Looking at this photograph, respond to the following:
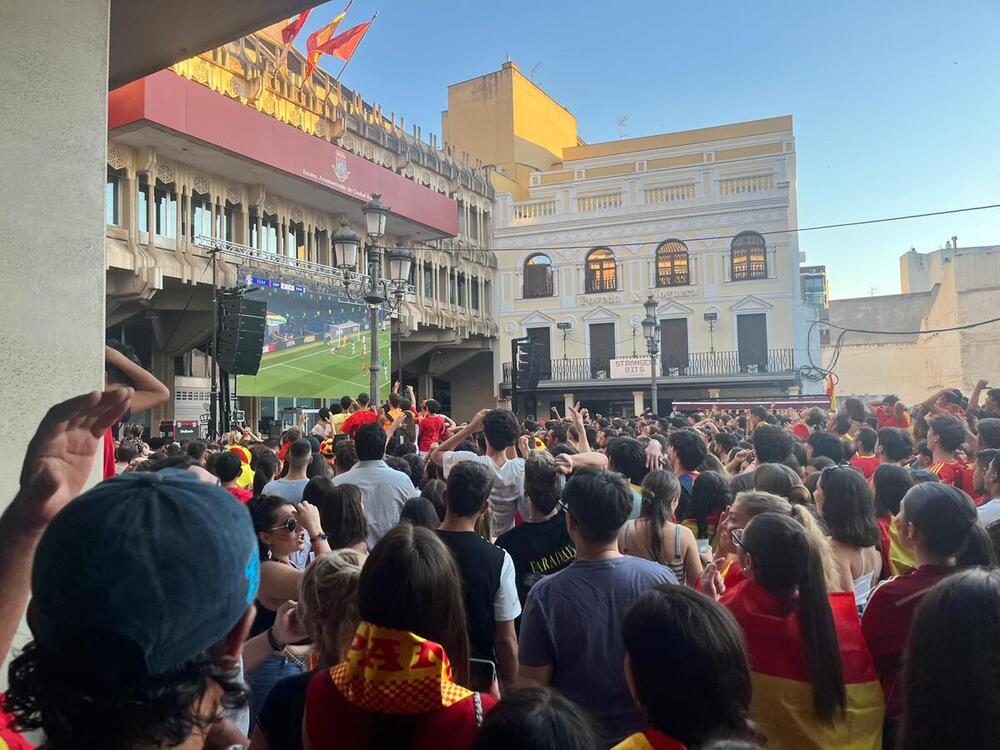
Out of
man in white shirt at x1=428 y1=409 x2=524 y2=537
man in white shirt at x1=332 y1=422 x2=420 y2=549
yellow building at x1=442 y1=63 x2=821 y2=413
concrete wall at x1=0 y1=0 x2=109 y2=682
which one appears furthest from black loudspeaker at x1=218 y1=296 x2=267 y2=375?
yellow building at x1=442 y1=63 x2=821 y2=413

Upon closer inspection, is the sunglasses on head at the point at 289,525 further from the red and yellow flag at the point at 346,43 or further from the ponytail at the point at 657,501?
the red and yellow flag at the point at 346,43

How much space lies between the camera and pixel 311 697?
1.88 meters

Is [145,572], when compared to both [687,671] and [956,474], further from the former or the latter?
[956,474]

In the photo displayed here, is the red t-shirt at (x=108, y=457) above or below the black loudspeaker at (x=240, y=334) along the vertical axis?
below

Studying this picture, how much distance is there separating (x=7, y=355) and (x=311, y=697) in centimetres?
225

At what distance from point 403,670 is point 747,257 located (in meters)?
32.0

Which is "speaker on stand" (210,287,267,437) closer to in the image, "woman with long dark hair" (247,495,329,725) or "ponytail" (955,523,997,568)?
"woman with long dark hair" (247,495,329,725)

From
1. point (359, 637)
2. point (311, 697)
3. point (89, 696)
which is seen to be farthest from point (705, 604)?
point (89, 696)

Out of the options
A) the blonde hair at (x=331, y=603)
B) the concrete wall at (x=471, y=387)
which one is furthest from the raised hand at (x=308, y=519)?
the concrete wall at (x=471, y=387)

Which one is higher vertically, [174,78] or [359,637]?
[174,78]

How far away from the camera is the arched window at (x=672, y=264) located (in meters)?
32.0

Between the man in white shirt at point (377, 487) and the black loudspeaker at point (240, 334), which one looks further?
the black loudspeaker at point (240, 334)

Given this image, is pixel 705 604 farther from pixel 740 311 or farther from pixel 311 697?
pixel 740 311

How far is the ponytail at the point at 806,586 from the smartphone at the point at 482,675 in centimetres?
107
